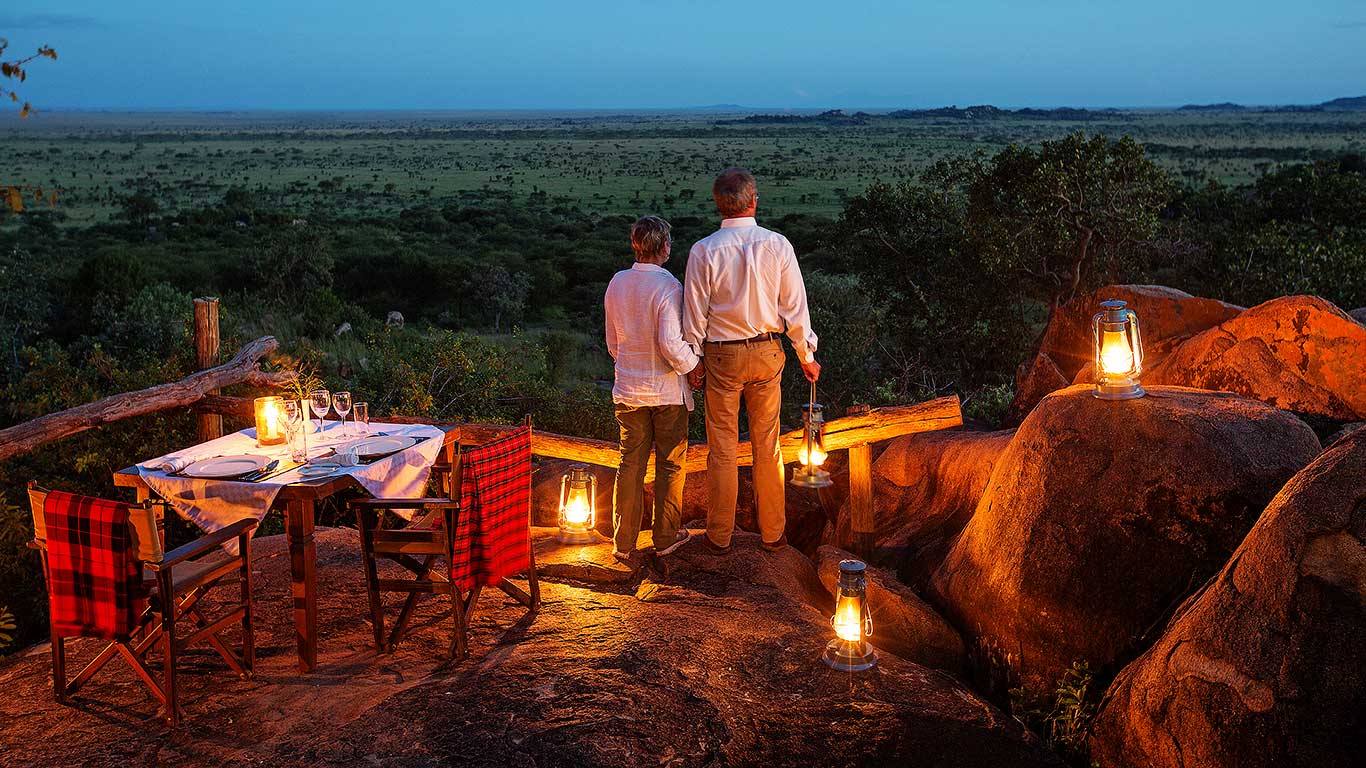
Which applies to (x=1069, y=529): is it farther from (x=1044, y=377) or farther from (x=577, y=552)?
(x=1044, y=377)

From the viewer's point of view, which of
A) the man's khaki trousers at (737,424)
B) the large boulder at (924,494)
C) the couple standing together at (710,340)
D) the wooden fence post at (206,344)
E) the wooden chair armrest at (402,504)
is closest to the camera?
the wooden chair armrest at (402,504)

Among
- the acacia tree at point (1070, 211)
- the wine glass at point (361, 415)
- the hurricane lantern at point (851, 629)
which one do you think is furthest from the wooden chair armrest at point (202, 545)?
the acacia tree at point (1070, 211)

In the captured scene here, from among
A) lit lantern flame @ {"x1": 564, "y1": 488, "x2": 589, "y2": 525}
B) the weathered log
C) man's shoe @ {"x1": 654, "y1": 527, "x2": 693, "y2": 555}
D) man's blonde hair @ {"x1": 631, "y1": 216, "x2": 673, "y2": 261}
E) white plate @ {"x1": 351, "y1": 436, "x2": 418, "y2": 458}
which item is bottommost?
man's shoe @ {"x1": 654, "y1": 527, "x2": 693, "y2": 555}

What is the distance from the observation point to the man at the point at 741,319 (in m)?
5.91

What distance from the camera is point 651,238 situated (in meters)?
5.82

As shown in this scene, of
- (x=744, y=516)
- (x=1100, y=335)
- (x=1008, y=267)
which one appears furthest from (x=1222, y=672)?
(x=1008, y=267)

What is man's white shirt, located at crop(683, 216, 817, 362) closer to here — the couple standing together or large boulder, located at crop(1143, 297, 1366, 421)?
the couple standing together

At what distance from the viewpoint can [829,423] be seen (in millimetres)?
7496

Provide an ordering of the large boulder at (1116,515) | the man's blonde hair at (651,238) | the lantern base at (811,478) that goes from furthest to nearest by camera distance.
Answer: the lantern base at (811,478) → the man's blonde hair at (651,238) → the large boulder at (1116,515)

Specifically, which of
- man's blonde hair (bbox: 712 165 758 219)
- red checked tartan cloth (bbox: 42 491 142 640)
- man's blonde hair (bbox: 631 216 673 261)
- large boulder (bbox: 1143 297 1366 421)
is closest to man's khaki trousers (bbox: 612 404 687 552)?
man's blonde hair (bbox: 631 216 673 261)

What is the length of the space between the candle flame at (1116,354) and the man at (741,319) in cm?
154

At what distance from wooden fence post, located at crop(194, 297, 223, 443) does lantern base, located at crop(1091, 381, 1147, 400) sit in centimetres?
587

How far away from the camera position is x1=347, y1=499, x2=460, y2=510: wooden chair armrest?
529cm

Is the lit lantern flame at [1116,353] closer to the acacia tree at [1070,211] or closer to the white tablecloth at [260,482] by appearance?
the white tablecloth at [260,482]
